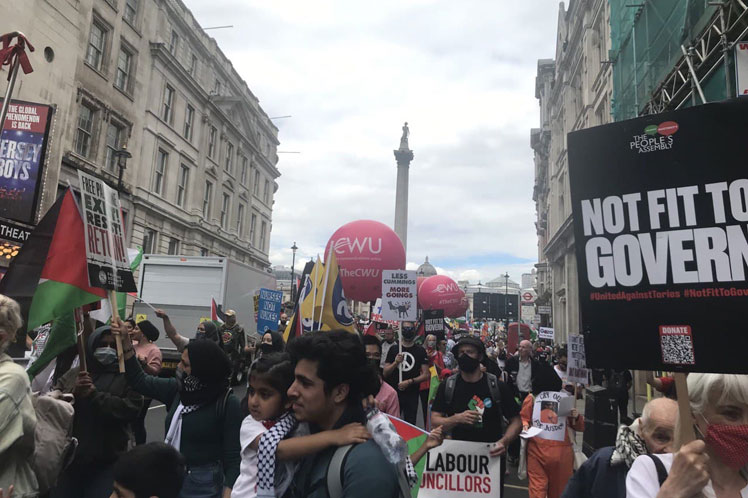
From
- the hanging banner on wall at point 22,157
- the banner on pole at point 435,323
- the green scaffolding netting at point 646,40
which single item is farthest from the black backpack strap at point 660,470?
the hanging banner on wall at point 22,157

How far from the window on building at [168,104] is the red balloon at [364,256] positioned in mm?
22057

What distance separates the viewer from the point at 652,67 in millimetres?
14375

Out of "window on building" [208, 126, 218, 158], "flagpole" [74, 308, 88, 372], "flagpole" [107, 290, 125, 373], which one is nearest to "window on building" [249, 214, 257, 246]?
"window on building" [208, 126, 218, 158]

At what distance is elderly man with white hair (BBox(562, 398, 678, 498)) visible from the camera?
2453mm

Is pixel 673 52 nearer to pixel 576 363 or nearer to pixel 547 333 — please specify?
pixel 576 363

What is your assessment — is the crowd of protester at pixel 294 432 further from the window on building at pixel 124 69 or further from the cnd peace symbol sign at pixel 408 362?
the window on building at pixel 124 69

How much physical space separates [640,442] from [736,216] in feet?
3.88

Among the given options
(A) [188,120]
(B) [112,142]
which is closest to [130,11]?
(B) [112,142]

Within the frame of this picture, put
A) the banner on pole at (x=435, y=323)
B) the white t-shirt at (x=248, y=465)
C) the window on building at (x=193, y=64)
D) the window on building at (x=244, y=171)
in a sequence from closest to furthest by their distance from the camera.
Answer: the white t-shirt at (x=248, y=465), the banner on pole at (x=435, y=323), the window on building at (x=193, y=64), the window on building at (x=244, y=171)

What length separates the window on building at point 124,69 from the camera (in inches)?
977

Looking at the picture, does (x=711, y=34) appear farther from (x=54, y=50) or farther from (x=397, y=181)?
(x=397, y=181)

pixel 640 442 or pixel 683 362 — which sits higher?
pixel 683 362

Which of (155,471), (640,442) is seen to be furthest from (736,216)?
(155,471)

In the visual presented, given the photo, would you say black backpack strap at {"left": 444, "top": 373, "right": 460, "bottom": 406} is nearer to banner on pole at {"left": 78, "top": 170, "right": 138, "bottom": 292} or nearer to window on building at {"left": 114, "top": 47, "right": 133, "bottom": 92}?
banner on pole at {"left": 78, "top": 170, "right": 138, "bottom": 292}
